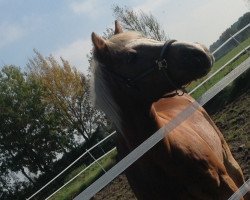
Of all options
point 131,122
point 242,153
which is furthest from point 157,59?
point 242,153

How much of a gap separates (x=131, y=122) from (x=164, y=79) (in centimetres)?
45

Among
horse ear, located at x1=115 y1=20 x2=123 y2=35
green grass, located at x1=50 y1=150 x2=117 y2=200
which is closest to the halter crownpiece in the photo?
horse ear, located at x1=115 y1=20 x2=123 y2=35

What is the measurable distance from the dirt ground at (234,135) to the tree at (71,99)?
27623 millimetres

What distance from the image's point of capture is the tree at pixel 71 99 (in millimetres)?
40438

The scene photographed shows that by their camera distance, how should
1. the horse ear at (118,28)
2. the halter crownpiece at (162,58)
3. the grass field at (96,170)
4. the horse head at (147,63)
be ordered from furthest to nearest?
the grass field at (96,170)
the horse ear at (118,28)
the halter crownpiece at (162,58)
the horse head at (147,63)

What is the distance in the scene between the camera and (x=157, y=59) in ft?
12.0

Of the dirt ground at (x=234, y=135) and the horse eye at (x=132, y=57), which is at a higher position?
the horse eye at (x=132, y=57)

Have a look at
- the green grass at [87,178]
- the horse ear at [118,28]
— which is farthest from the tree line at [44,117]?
the horse ear at [118,28]

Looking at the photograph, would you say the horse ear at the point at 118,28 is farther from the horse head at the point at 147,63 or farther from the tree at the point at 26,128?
the tree at the point at 26,128

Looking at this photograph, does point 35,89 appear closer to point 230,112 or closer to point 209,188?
point 230,112

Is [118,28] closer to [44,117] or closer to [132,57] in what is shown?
[132,57]

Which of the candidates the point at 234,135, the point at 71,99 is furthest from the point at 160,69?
the point at 71,99

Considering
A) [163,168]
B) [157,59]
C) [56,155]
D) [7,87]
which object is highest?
[7,87]

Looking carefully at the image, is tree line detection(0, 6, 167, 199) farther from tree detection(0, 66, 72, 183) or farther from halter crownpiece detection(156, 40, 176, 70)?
halter crownpiece detection(156, 40, 176, 70)
